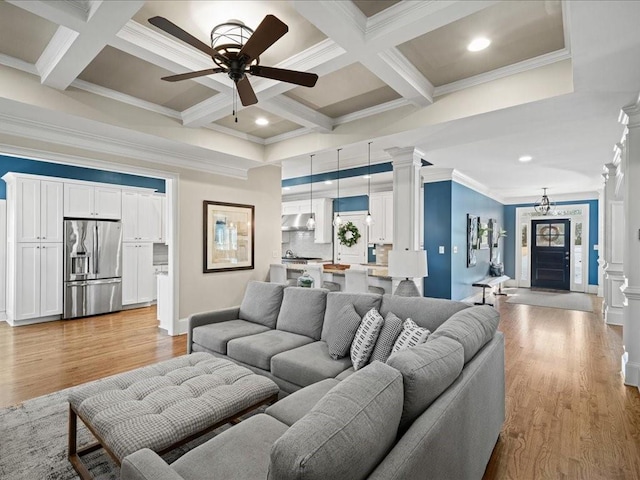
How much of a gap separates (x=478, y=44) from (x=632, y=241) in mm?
2225

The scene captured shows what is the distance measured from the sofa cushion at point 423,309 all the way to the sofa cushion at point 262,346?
2.59 feet

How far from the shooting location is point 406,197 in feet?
15.3

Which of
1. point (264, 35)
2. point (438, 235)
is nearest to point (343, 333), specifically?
point (264, 35)

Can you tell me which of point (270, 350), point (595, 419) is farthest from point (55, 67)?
point (595, 419)

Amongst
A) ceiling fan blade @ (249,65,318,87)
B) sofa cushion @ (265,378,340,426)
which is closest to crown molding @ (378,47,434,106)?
ceiling fan blade @ (249,65,318,87)

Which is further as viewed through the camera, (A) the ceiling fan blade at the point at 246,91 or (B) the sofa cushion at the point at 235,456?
(A) the ceiling fan blade at the point at 246,91

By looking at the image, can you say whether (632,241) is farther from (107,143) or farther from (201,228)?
(107,143)

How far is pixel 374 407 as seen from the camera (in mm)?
1117

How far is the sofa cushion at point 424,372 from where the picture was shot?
4.24ft

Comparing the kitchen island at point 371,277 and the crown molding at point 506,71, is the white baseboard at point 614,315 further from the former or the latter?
the crown molding at point 506,71

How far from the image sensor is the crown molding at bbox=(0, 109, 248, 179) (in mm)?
3504

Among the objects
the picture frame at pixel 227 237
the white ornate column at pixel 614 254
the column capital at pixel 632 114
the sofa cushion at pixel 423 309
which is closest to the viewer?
the sofa cushion at pixel 423 309

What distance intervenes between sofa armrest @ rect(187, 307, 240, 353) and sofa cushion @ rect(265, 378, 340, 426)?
1795 millimetres

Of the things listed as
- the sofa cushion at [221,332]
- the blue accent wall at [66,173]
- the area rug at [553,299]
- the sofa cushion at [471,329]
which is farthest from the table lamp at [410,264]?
the blue accent wall at [66,173]
